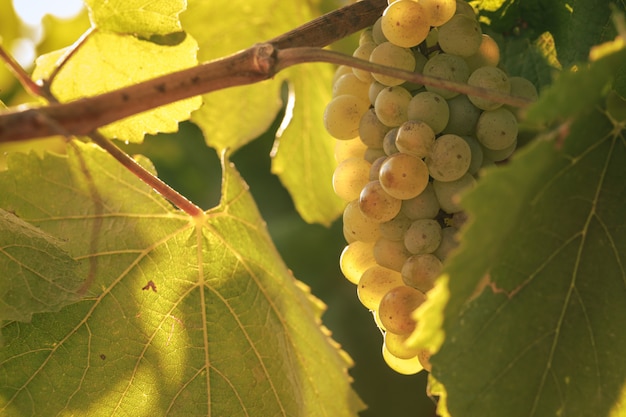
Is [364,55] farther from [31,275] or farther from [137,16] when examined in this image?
[31,275]

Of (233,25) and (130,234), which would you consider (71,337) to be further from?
(233,25)

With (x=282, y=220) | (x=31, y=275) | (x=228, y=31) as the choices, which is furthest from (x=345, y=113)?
(x=282, y=220)

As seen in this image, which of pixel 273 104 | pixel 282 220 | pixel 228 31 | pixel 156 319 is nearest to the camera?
pixel 156 319

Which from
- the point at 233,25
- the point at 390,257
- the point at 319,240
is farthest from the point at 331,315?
the point at 390,257

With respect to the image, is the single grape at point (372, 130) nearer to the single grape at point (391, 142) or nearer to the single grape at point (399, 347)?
the single grape at point (391, 142)

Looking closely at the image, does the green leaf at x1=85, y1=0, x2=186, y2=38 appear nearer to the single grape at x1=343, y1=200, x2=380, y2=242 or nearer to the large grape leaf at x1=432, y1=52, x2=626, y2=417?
the single grape at x1=343, y1=200, x2=380, y2=242

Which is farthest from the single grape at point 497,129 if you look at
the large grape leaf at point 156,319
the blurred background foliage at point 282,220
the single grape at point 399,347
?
the blurred background foliage at point 282,220
